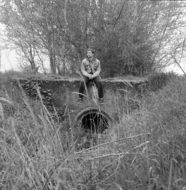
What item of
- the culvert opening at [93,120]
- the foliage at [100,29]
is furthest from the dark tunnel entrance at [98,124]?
the foliage at [100,29]

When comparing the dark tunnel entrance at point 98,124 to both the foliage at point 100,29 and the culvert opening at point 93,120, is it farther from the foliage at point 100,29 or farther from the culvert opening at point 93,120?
the foliage at point 100,29

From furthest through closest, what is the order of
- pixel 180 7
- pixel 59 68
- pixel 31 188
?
pixel 59 68, pixel 180 7, pixel 31 188

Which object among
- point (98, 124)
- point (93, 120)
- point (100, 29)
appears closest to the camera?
point (93, 120)

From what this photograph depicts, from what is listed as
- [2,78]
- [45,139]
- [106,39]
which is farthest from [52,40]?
[45,139]

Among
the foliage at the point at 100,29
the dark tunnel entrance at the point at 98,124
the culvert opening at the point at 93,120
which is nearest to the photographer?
the dark tunnel entrance at the point at 98,124

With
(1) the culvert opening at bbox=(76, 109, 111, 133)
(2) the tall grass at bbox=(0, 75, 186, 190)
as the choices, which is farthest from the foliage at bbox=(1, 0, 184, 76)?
(2) the tall grass at bbox=(0, 75, 186, 190)

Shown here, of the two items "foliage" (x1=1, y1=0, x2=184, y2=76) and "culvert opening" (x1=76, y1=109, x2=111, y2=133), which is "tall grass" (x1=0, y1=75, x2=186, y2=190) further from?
"foliage" (x1=1, y1=0, x2=184, y2=76)

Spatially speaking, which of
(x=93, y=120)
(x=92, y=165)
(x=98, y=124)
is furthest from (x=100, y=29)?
(x=92, y=165)

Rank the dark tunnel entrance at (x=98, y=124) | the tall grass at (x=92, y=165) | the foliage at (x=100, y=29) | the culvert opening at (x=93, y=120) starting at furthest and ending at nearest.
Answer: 1. the foliage at (x=100, y=29)
2. the culvert opening at (x=93, y=120)
3. the dark tunnel entrance at (x=98, y=124)
4. the tall grass at (x=92, y=165)

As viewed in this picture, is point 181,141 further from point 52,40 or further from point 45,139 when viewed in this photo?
point 52,40

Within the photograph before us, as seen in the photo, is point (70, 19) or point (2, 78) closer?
point (2, 78)

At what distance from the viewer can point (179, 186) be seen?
57.2 inches

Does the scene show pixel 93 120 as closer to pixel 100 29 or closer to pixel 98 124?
pixel 98 124

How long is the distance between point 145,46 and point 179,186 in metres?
11.8
